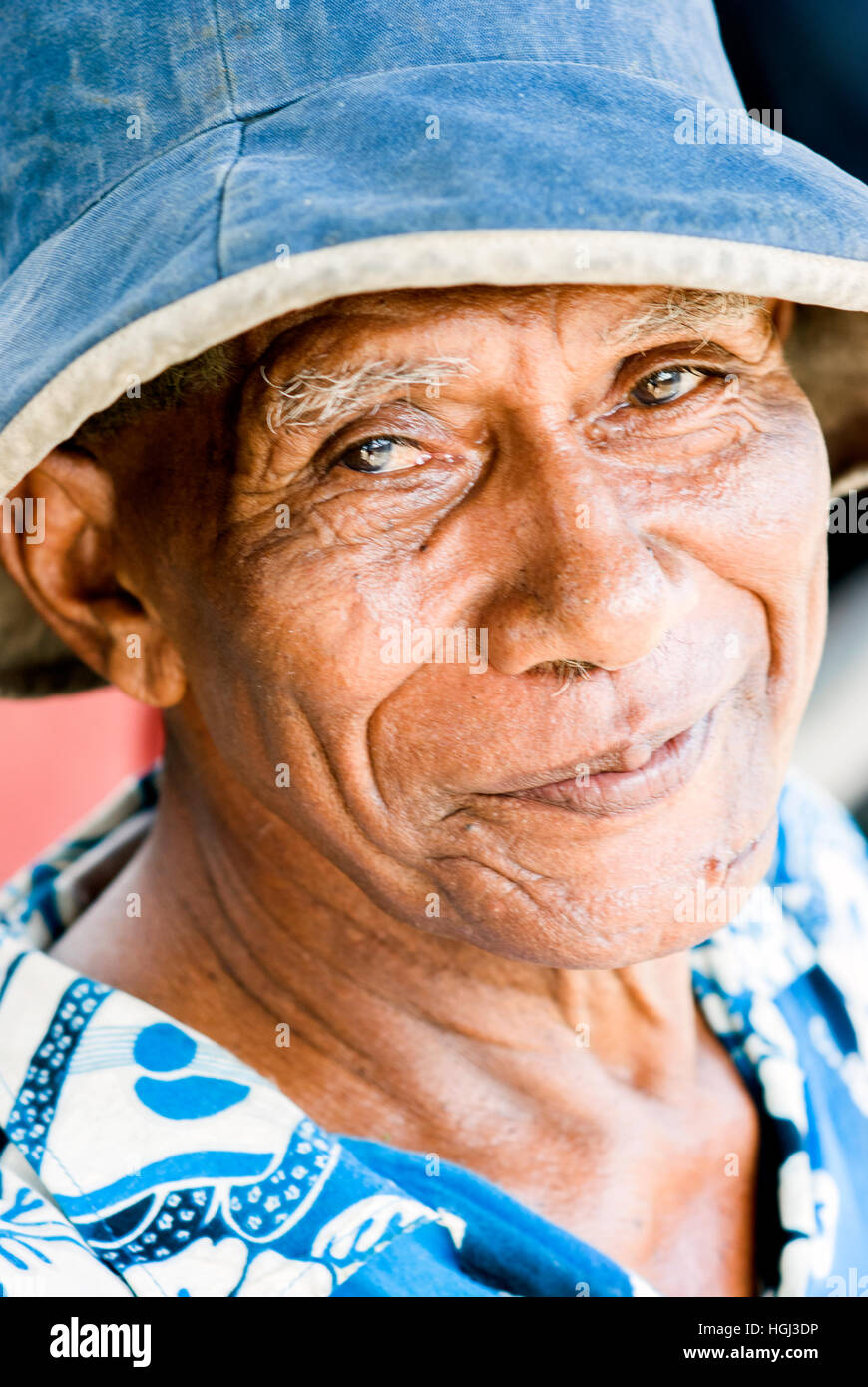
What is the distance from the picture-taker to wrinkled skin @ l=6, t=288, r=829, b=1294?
4.35ft

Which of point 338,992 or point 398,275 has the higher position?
point 398,275

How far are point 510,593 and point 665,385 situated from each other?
0.96 feet

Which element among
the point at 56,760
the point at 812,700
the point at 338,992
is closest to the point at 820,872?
the point at 338,992

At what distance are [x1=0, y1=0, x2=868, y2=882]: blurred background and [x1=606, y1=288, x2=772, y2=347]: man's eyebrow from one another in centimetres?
196

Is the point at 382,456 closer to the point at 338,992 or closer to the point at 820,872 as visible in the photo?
the point at 338,992

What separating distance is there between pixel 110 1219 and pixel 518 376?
942 millimetres

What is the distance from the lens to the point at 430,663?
1373 mm

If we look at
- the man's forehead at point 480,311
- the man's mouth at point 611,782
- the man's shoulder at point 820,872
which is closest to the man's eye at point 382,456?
the man's forehead at point 480,311

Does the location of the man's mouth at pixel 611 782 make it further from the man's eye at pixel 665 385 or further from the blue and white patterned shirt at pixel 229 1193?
the man's eye at pixel 665 385

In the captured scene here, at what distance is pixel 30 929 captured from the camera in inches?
76.9

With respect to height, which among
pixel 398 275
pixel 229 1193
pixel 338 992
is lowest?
pixel 229 1193

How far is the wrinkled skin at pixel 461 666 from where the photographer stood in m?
1.33
